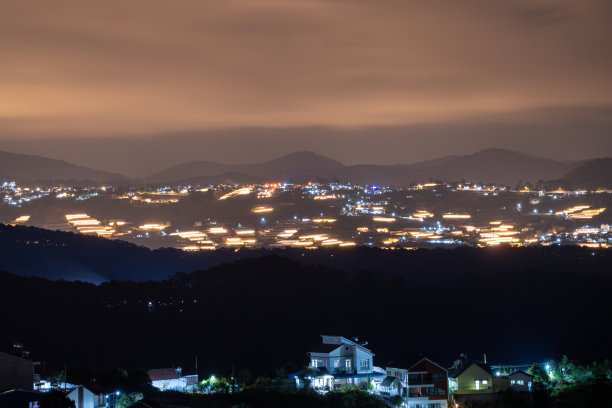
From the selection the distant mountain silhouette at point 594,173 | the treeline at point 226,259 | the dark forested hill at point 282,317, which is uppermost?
the distant mountain silhouette at point 594,173

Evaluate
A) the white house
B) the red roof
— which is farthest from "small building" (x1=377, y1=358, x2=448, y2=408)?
the red roof

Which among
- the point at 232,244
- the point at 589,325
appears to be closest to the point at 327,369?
the point at 589,325

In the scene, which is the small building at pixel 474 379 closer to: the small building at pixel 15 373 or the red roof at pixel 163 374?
the red roof at pixel 163 374

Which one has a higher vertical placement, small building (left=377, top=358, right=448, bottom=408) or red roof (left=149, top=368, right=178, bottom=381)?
red roof (left=149, top=368, right=178, bottom=381)

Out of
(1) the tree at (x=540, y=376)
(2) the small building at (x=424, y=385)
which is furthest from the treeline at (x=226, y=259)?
(2) the small building at (x=424, y=385)

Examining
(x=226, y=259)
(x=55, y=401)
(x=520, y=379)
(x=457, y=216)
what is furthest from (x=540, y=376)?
(x=457, y=216)

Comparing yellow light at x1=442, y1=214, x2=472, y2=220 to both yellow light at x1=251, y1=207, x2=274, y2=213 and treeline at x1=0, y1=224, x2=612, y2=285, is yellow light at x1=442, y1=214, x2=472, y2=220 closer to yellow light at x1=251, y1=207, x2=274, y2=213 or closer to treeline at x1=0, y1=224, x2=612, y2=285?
yellow light at x1=251, y1=207, x2=274, y2=213
